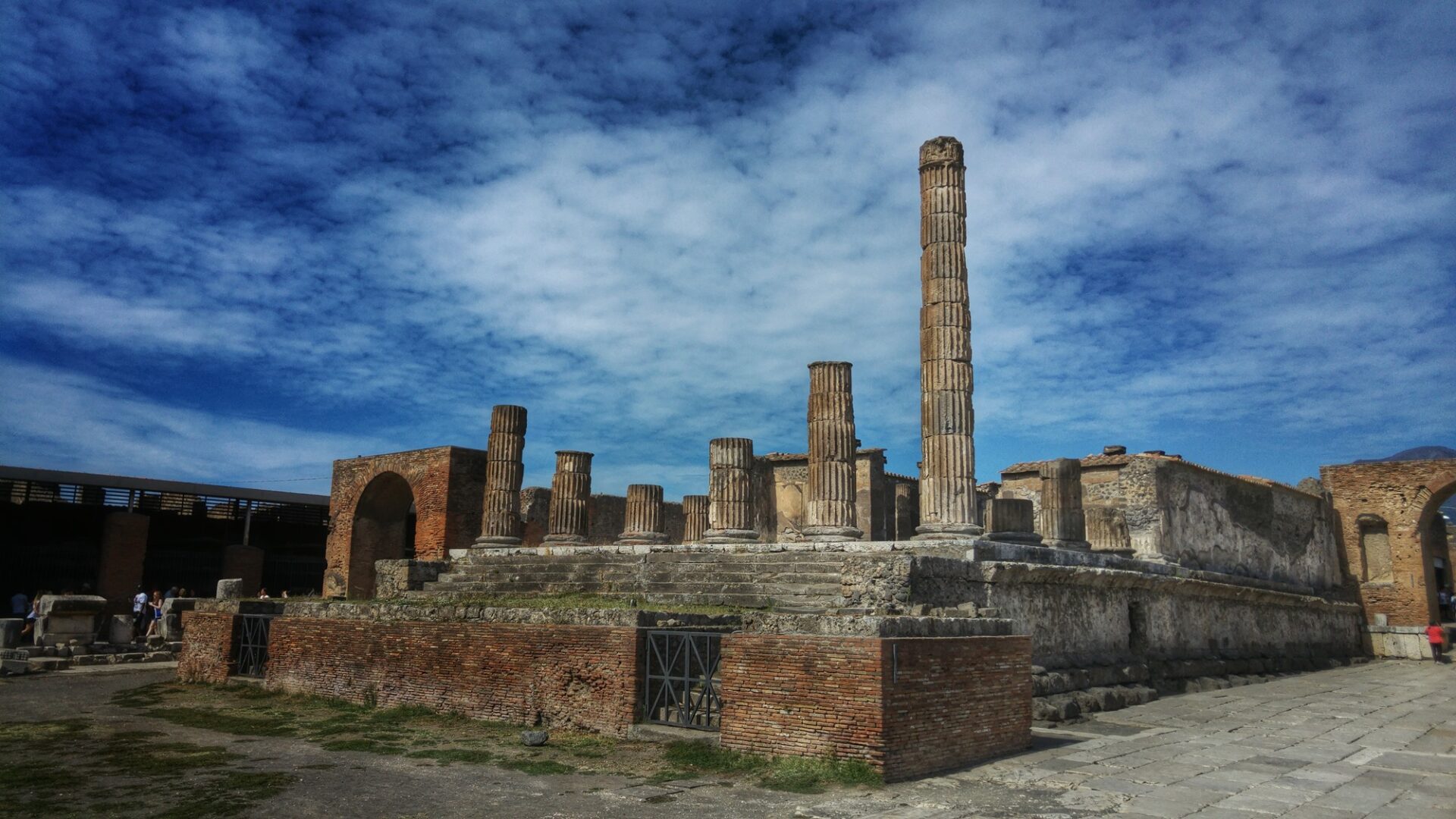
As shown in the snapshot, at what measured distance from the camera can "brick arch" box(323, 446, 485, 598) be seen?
2123 centimetres

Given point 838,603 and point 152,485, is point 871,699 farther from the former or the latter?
point 152,485

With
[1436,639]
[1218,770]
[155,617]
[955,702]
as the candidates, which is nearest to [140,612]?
[155,617]

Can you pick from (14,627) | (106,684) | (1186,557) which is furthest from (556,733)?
(1186,557)

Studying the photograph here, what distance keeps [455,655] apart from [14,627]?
11.2 meters

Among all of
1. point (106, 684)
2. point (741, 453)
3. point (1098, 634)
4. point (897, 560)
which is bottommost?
point (106, 684)

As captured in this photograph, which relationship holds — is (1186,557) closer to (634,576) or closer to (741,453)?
(741,453)

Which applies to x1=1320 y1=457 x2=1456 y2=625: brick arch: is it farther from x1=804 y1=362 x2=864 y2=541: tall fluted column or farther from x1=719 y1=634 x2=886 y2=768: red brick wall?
x1=719 y1=634 x2=886 y2=768: red brick wall

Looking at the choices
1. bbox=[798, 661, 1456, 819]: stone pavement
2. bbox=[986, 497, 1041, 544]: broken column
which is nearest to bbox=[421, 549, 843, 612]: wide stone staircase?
bbox=[986, 497, 1041, 544]: broken column

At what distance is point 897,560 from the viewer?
31.6 ft

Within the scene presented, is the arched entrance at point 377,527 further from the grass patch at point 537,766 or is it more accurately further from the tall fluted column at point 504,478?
the grass patch at point 537,766

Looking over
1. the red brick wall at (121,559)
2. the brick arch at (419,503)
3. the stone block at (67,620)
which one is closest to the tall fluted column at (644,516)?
the brick arch at (419,503)

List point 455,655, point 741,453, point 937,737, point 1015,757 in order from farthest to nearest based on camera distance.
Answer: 1. point 741,453
2. point 455,655
3. point 1015,757
4. point 937,737

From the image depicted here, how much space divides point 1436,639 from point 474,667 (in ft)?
70.4

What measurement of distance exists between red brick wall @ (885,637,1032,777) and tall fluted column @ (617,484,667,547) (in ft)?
28.9
